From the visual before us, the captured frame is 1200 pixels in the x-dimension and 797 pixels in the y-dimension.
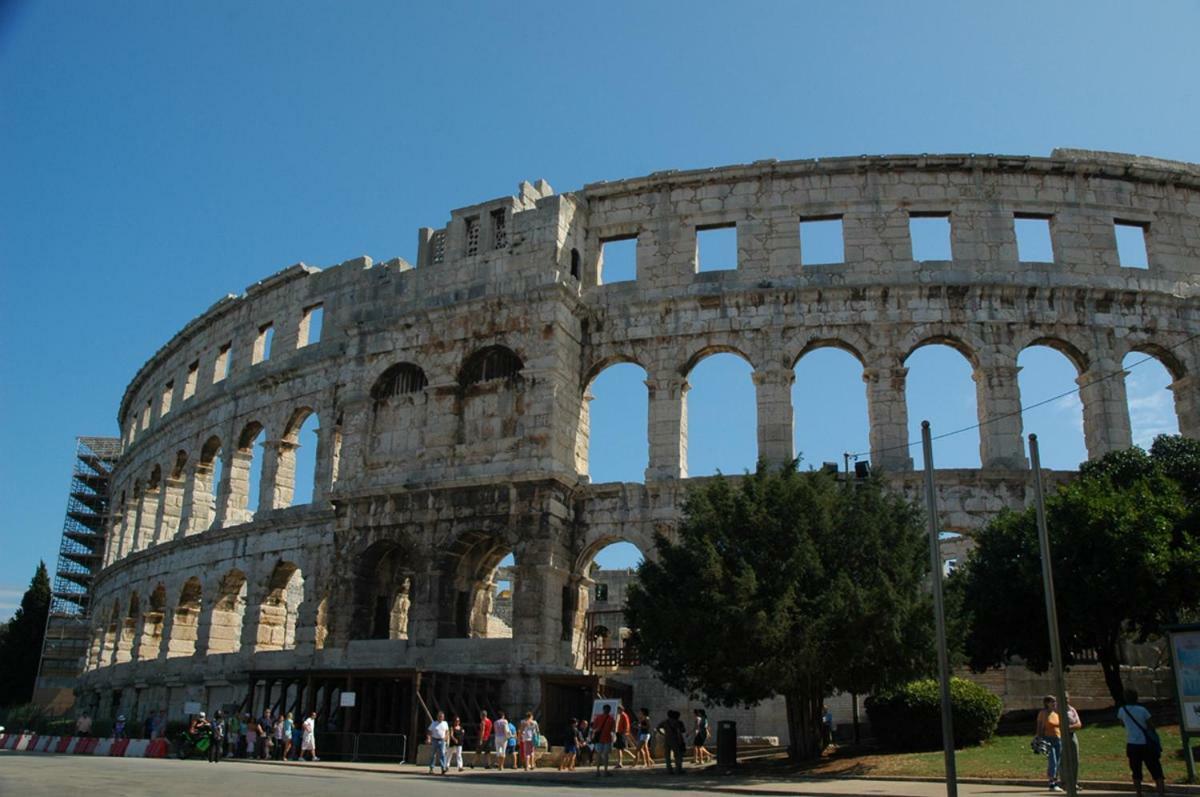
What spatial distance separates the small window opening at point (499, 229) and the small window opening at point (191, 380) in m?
16.2

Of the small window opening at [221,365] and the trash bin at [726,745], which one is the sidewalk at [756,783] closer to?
the trash bin at [726,745]

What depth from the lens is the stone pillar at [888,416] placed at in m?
24.1

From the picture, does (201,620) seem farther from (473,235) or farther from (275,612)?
(473,235)

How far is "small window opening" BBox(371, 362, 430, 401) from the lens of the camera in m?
27.5

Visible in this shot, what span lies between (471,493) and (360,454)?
154 inches

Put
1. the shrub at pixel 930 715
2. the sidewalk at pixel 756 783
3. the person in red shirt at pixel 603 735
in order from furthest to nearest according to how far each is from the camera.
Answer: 1. the person in red shirt at pixel 603 735
2. the shrub at pixel 930 715
3. the sidewalk at pixel 756 783

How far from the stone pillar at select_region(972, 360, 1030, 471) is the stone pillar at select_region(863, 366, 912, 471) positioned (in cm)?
185

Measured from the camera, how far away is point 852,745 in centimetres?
1952

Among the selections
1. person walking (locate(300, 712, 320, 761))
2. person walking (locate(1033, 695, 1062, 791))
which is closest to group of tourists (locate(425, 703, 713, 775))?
person walking (locate(300, 712, 320, 761))

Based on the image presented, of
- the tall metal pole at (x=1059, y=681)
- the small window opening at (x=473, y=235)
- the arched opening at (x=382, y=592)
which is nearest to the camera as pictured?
the tall metal pole at (x=1059, y=681)

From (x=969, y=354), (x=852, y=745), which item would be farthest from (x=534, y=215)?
(x=852, y=745)

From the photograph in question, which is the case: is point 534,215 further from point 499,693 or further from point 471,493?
point 499,693

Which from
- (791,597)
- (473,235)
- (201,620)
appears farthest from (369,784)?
(201,620)

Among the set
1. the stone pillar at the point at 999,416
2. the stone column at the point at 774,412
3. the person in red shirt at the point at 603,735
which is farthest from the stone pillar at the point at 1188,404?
the person in red shirt at the point at 603,735
